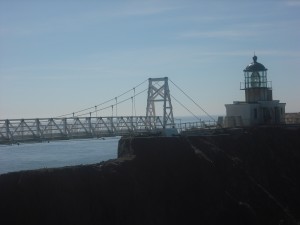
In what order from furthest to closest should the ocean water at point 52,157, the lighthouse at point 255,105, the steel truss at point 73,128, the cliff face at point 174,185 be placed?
the ocean water at point 52,157
the lighthouse at point 255,105
the steel truss at point 73,128
the cliff face at point 174,185

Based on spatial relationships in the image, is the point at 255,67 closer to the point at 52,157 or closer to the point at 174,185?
the point at 174,185

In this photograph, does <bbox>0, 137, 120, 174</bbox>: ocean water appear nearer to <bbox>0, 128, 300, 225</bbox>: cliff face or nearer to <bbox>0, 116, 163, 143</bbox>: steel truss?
<bbox>0, 116, 163, 143</bbox>: steel truss

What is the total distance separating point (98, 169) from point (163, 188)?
171 inches

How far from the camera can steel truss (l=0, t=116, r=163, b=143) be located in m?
30.0

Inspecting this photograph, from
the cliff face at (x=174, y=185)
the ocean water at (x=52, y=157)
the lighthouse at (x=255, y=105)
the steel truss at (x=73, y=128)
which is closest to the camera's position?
the cliff face at (x=174, y=185)

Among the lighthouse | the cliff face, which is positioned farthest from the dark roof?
the cliff face

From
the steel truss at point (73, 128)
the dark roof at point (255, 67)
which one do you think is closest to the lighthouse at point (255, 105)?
the dark roof at point (255, 67)

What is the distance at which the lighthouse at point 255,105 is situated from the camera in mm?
43531

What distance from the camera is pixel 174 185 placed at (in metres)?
30.1

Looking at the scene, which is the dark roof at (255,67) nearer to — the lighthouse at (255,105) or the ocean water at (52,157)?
the lighthouse at (255,105)

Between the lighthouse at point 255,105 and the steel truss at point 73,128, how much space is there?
7.16m

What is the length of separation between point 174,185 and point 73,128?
7.73 m

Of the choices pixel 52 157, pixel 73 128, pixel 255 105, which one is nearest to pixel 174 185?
pixel 73 128

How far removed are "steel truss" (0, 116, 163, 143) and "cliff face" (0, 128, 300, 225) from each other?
111 inches
